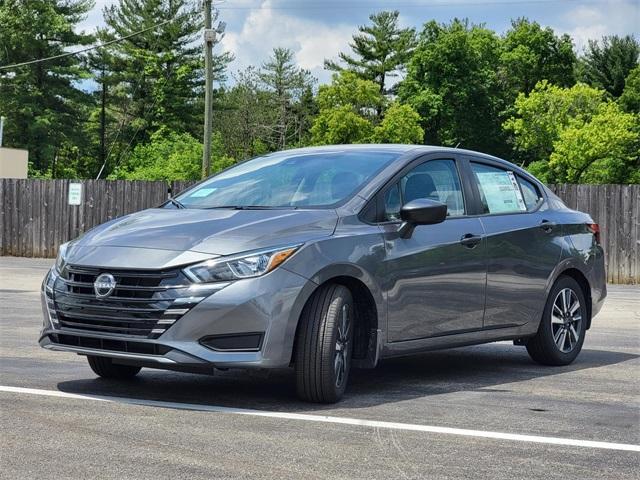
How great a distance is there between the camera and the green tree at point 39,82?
67.0 m

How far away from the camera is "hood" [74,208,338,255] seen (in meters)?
6.48

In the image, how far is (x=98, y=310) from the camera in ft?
21.4

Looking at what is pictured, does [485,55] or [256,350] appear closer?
[256,350]

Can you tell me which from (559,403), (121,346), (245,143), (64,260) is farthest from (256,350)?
(245,143)

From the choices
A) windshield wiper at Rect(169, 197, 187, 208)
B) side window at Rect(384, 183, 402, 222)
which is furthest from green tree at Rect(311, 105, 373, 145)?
side window at Rect(384, 183, 402, 222)

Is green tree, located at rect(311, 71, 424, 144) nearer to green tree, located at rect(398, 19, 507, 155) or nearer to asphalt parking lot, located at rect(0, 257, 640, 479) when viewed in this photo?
green tree, located at rect(398, 19, 507, 155)

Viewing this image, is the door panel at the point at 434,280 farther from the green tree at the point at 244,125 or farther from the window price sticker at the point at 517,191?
the green tree at the point at 244,125

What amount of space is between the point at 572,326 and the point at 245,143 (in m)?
67.5

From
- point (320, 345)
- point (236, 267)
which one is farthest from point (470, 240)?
point (236, 267)

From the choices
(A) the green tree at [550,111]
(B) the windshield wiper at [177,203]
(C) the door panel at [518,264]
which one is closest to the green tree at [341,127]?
(A) the green tree at [550,111]

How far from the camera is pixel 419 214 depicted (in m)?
7.33

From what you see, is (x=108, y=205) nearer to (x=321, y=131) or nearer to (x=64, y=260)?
(x=64, y=260)

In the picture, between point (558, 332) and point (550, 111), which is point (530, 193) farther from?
point (550, 111)

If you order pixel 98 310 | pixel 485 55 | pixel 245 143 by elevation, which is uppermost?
pixel 485 55
